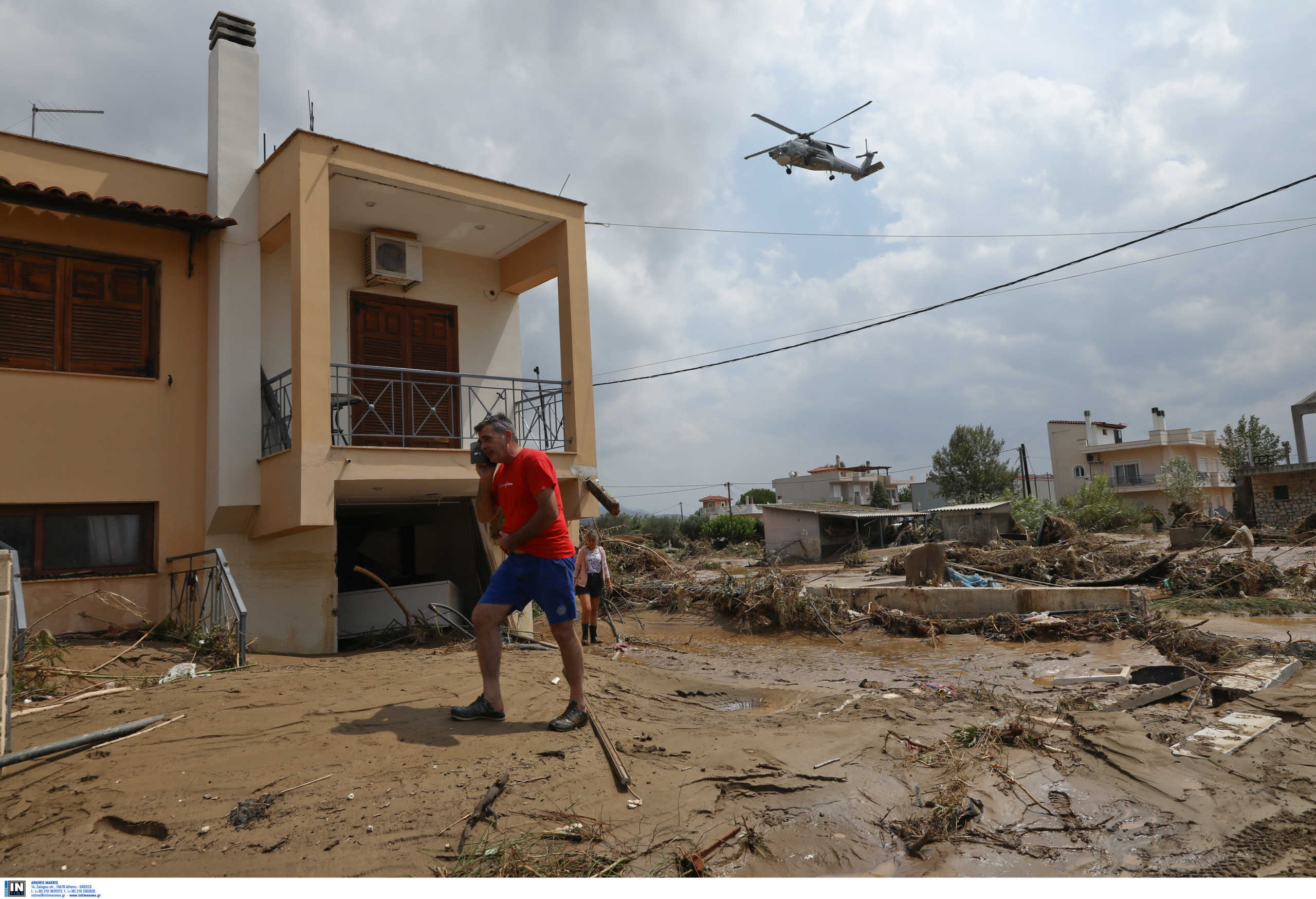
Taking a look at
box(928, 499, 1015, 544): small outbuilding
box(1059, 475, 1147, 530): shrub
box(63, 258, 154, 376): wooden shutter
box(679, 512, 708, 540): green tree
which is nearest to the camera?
box(63, 258, 154, 376): wooden shutter

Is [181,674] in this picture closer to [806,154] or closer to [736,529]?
[806,154]

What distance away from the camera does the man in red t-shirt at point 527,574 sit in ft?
14.5

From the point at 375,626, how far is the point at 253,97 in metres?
6.61

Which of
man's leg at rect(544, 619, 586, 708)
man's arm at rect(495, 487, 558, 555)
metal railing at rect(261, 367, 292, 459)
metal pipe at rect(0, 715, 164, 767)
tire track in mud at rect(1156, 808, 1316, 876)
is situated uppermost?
metal railing at rect(261, 367, 292, 459)

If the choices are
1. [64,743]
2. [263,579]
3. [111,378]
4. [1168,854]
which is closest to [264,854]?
[64,743]

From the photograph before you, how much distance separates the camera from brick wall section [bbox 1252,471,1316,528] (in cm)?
2873

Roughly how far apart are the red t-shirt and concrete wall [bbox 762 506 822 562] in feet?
95.6

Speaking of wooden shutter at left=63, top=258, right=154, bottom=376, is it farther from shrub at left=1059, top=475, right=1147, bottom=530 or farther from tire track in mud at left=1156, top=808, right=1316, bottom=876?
shrub at left=1059, top=475, right=1147, bottom=530

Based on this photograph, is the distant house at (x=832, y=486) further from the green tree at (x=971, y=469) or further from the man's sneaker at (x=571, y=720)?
the man's sneaker at (x=571, y=720)

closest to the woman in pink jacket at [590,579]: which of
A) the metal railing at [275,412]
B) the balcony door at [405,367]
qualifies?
the balcony door at [405,367]

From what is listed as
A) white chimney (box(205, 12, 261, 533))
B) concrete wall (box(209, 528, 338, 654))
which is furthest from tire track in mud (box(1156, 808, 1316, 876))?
white chimney (box(205, 12, 261, 533))

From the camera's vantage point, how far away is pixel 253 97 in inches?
365

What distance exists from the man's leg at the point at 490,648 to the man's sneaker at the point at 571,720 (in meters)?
0.24

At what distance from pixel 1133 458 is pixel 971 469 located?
11723 mm
